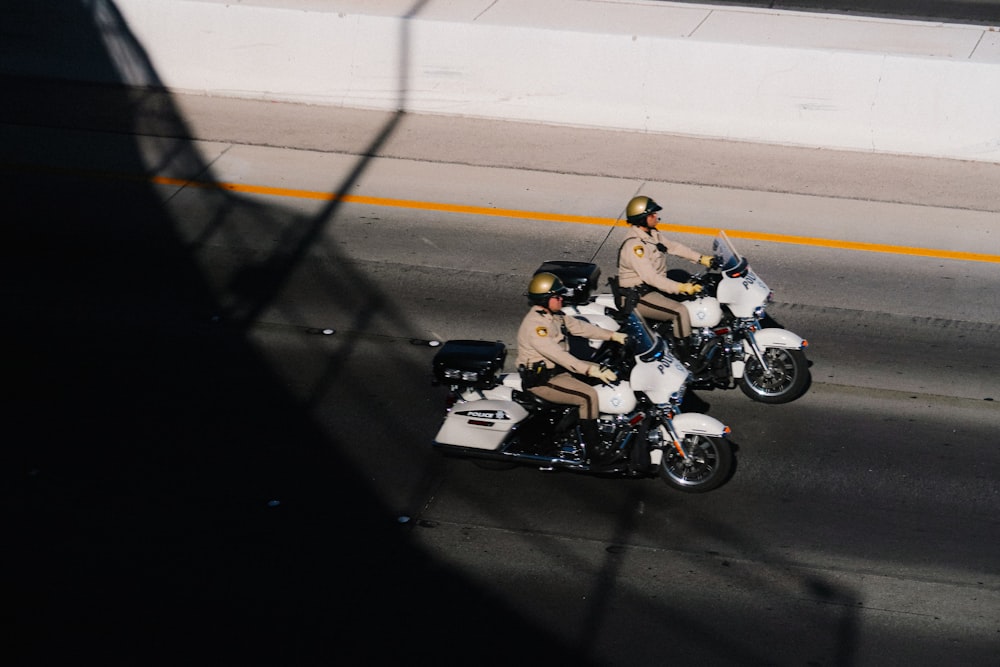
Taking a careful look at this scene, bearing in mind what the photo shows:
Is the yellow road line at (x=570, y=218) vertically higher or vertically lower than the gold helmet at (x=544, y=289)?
higher

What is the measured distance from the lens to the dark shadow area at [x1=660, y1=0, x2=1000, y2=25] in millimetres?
19609

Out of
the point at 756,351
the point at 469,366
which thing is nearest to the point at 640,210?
the point at 756,351

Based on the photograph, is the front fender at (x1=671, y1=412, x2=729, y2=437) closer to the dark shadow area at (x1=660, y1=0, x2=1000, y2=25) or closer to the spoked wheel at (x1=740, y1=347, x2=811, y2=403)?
the spoked wheel at (x1=740, y1=347, x2=811, y2=403)

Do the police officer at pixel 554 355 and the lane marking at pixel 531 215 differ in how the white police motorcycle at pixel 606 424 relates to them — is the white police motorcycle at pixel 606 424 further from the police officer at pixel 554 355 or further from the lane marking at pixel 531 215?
the lane marking at pixel 531 215

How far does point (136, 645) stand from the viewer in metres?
8.70

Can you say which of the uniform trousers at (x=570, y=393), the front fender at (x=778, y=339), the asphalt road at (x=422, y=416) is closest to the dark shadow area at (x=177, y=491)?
the asphalt road at (x=422, y=416)

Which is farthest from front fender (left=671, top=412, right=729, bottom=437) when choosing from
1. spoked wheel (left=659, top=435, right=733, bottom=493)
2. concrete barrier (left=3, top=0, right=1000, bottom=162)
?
concrete barrier (left=3, top=0, right=1000, bottom=162)

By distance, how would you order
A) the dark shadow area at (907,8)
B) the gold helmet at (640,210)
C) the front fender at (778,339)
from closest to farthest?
the front fender at (778,339)
the gold helmet at (640,210)
the dark shadow area at (907,8)

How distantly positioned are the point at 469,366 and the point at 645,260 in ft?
7.91

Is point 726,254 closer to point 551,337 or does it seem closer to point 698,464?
point 551,337

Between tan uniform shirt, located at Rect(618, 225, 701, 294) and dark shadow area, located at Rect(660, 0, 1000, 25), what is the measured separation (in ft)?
30.7

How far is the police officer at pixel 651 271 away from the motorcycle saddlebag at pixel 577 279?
1.03 ft

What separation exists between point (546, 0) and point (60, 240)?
924 cm

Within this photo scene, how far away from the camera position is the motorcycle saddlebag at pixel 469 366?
35.3 feet
